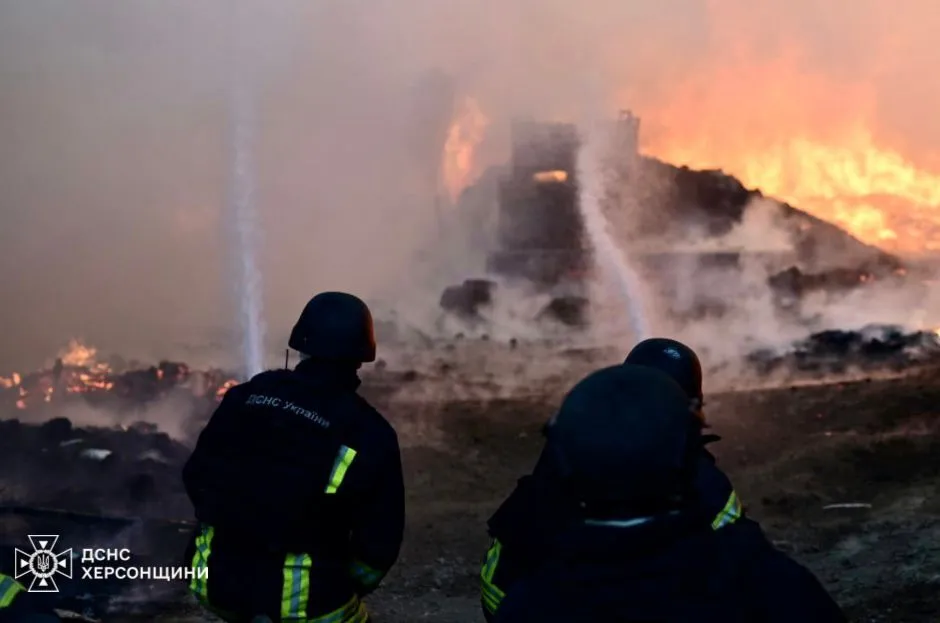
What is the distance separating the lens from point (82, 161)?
9484mm

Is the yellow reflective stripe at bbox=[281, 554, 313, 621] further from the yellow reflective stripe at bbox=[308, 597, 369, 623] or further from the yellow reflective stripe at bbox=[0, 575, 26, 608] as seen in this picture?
the yellow reflective stripe at bbox=[0, 575, 26, 608]

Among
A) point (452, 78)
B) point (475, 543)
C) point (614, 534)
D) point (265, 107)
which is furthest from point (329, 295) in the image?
point (452, 78)

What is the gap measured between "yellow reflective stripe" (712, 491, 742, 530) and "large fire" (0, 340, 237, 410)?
6819 millimetres

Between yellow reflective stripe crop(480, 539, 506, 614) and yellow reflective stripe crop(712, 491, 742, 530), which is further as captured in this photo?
yellow reflective stripe crop(480, 539, 506, 614)

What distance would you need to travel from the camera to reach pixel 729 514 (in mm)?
2201

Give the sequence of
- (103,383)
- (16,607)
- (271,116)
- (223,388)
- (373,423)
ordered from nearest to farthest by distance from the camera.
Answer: (16,607) → (373,423) → (223,388) → (103,383) → (271,116)

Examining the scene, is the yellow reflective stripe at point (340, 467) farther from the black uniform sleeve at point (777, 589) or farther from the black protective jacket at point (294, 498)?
the black uniform sleeve at point (777, 589)

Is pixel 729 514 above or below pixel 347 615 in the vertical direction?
above

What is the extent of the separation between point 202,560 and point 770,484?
16.9 feet

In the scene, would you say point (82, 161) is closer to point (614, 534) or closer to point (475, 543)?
point (475, 543)

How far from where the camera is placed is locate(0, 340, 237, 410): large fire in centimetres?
855

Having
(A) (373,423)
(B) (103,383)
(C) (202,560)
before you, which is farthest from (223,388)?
(A) (373,423)

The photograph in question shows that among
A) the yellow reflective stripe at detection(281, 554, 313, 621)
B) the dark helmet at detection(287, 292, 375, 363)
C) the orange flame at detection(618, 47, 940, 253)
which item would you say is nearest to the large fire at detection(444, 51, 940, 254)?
the orange flame at detection(618, 47, 940, 253)

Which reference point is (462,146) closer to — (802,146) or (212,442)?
(802,146)
